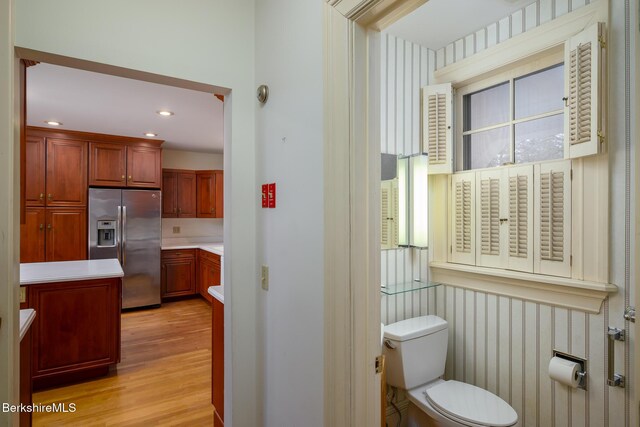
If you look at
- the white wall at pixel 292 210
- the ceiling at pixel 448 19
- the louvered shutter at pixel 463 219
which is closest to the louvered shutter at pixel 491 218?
the louvered shutter at pixel 463 219

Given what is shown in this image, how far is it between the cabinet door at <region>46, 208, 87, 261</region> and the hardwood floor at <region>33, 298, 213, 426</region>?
1.36 m

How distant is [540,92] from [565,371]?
1.60m

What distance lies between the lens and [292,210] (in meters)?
1.37

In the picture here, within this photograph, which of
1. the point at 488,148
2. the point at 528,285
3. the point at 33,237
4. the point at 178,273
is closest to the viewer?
the point at 528,285

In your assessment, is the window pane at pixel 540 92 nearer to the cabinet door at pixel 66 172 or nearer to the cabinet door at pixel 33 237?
the cabinet door at pixel 66 172

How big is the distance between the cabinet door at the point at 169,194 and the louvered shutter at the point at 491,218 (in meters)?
4.74

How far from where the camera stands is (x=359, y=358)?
3.61 feet

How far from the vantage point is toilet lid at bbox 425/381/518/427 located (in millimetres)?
1686

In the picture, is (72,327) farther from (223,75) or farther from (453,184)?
(453,184)

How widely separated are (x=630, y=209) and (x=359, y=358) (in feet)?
4.93

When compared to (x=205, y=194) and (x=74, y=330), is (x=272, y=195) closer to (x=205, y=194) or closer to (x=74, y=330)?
(x=74, y=330)

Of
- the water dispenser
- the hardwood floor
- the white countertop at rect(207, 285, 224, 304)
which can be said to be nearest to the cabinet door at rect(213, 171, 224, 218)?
the water dispenser

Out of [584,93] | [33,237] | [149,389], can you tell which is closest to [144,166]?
[33,237]

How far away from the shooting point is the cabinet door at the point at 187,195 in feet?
18.2
